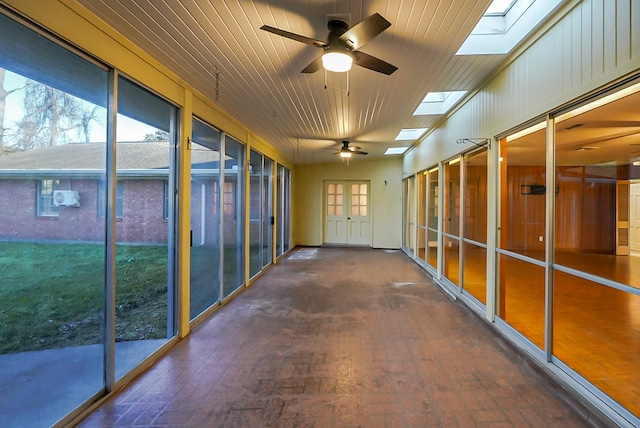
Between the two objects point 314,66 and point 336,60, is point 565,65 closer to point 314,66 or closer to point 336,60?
point 336,60

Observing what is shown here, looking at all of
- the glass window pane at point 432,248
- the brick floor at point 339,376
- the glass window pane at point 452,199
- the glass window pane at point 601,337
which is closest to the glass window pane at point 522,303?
the glass window pane at point 601,337

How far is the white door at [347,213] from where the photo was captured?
32.7 ft

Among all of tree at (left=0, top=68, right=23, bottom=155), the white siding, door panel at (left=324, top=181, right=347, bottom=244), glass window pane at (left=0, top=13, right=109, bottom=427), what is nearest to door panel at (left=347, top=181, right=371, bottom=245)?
door panel at (left=324, top=181, right=347, bottom=244)

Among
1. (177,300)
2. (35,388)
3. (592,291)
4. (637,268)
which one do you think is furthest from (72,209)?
(592,291)

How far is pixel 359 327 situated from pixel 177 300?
1.93m

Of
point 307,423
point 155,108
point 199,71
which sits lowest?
point 307,423

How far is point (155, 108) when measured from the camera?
2.82 meters

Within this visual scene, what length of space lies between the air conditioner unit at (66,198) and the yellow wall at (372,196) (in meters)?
7.70

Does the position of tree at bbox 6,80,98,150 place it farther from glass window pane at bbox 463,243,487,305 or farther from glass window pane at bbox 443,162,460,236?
glass window pane at bbox 443,162,460,236

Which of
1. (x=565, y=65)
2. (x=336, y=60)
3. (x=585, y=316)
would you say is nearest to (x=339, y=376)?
(x=336, y=60)

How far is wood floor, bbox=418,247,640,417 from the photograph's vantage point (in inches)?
92.9

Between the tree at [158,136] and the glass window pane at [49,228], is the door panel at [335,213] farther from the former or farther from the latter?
the glass window pane at [49,228]

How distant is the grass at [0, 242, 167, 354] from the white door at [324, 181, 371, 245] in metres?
7.53

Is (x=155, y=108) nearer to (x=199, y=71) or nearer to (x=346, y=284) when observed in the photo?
(x=199, y=71)
